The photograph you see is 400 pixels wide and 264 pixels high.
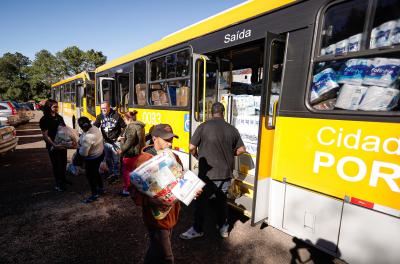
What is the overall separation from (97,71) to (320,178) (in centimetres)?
885

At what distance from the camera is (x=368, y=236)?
2.23 metres

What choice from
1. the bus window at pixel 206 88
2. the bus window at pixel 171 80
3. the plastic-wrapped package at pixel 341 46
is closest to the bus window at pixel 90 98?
the bus window at pixel 171 80

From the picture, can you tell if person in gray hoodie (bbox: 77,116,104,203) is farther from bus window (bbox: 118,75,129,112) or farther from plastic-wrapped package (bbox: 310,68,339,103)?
plastic-wrapped package (bbox: 310,68,339,103)

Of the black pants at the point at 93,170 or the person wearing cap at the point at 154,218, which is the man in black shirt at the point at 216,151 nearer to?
the person wearing cap at the point at 154,218

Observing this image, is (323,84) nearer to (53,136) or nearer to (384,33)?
(384,33)

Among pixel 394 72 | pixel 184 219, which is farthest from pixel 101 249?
pixel 394 72

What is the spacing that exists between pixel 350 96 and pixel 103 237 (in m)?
3.94

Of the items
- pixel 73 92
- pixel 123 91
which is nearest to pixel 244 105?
pixel 123 91

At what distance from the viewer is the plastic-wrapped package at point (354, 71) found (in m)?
2.28

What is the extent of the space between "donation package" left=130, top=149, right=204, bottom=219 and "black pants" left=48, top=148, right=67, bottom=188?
4.21m

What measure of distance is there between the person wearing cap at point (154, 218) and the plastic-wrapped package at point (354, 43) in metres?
2.09

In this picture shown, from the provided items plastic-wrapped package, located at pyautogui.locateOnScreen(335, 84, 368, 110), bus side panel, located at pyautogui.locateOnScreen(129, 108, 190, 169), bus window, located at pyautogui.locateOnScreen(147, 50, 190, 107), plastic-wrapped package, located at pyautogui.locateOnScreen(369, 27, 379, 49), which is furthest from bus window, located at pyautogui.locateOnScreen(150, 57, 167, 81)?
plastic-wrapped package, located at pyautogui.locateOnScreen(369, 27, 379, 49)

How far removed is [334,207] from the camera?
246cm

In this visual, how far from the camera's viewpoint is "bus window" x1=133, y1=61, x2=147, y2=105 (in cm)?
556
